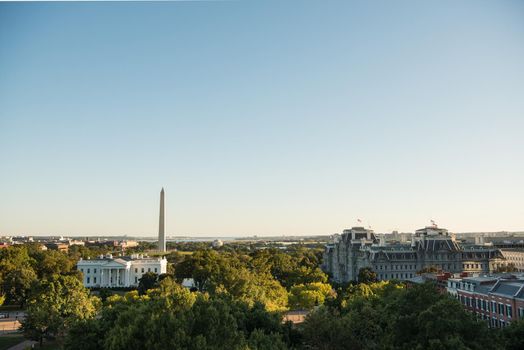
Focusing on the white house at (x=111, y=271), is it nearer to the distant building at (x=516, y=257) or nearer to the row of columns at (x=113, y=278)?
the row of columns at (x=113, y=278)

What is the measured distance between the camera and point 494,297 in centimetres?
6206

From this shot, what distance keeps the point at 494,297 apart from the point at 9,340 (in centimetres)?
6254

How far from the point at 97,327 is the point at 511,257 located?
144443mm

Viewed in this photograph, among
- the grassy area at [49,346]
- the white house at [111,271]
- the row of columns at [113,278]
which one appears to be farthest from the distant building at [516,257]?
the grassy area at [49,346]

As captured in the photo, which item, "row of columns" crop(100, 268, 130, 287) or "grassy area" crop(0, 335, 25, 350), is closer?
"grassy area" crop(0, 335, 25, 350)

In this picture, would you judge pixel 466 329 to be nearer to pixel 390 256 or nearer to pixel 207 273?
pixel 207 273

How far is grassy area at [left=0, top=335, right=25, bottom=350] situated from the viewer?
195ft

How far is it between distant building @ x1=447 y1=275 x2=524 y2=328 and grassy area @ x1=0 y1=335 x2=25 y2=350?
55.2 metres

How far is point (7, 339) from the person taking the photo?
208 feet

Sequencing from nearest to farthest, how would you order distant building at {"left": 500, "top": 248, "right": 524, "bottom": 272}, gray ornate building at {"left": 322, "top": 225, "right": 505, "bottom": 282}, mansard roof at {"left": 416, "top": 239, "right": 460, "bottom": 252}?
gray ornate building at {"left": 322, "top": 225, "right": 505, "bottom": 282}
mansard roof at {"left": 416, "top": 239, "right": 460, "bottom": 252}
distant building at {"left": 500, "top": 248, "right": 524, "bottom": 272}

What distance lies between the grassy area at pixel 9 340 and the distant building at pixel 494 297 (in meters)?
55.2

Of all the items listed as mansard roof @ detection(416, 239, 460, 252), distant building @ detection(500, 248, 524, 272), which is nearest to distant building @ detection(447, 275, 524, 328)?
mansard roof @ detection(416, 239, 460, 252)

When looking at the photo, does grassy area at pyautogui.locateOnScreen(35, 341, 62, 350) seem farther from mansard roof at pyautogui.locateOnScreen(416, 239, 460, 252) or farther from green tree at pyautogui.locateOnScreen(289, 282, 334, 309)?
mansard roof at pyautogui.locateOnScreen(416, 239, 460, 252)

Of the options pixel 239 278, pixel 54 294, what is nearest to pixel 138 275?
pixel 239 278
